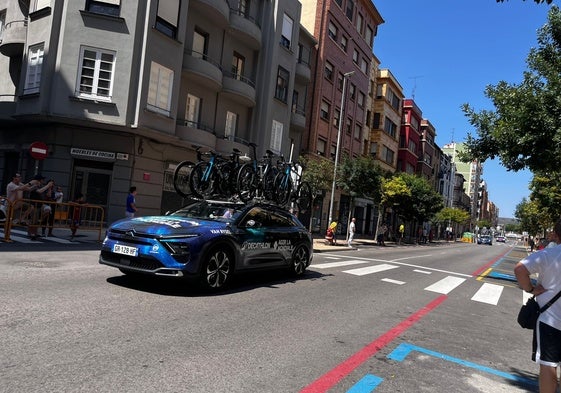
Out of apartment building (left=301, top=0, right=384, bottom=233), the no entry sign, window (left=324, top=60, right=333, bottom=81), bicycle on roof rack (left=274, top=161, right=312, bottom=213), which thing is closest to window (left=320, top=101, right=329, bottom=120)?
apartment building (left=301, top=0, right=384, bottom=233)

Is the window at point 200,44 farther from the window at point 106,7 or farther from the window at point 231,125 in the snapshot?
the window at point 106,7

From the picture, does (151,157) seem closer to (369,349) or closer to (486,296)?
(486,296)

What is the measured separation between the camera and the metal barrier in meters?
11.6

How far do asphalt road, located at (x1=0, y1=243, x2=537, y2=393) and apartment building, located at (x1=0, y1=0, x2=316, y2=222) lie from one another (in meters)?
9.28

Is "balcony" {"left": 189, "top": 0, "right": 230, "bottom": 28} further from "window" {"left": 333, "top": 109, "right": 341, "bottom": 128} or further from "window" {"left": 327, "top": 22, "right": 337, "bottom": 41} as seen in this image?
"window" {"left": 333, "top": 109, "right": 341, "bottom": 128}

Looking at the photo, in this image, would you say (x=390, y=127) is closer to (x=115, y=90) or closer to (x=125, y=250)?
(x=115, y=90)

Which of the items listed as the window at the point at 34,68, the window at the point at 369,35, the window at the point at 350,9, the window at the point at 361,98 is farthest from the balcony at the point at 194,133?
the window at the point at 369,35

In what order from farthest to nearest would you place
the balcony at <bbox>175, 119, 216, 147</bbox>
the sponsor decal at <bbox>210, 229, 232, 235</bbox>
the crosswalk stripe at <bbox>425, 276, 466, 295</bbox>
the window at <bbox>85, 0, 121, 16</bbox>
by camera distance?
the balcony at <bbox>175, 119, 216, 147</bbox> → the window at <bbox>85, 0, 121, 16</bbox> → the crosswalk stripe at <bbox>425, 276, 466, 295</bbox> → the sponsor decal at <bbox>210, 229, 232, 235</bbox>

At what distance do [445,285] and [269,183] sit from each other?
18.5 ft

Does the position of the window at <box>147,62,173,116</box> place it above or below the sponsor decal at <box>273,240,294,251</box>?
above

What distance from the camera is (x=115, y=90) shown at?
1736cm

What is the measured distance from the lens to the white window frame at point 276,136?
90.2 ft

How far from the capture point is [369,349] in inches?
209

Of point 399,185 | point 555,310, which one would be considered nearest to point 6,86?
point 555,310
